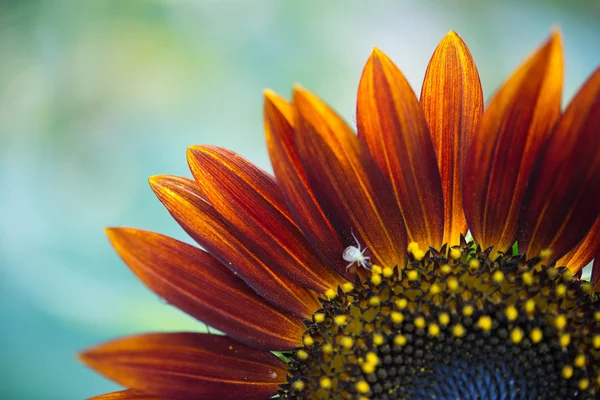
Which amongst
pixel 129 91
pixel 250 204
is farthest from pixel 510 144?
pixel 129 91

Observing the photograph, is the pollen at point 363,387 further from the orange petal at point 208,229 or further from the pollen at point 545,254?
the pollen at point 545,254

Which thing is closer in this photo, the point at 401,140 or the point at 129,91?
the point at 401,140

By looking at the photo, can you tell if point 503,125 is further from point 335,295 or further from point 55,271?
point 55,271

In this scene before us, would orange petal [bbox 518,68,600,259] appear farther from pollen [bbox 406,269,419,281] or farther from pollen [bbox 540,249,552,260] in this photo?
pollen [bbox 406,269,419,281]

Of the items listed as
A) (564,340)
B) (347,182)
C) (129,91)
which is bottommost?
(564,340)

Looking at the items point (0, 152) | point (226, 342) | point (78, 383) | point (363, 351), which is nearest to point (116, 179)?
point (0, 152)

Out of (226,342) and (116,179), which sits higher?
(116,179)

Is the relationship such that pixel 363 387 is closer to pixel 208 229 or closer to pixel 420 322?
pixel 420 322
